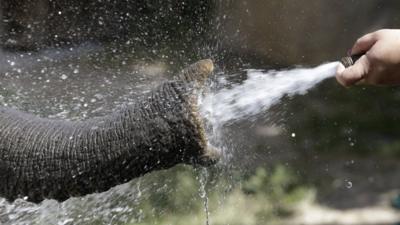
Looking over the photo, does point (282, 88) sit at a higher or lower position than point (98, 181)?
lower

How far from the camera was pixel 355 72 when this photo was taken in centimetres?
130

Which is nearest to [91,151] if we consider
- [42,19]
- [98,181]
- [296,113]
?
[98,181]


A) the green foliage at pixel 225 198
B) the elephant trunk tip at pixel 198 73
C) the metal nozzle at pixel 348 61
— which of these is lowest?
the green foliage at pixel 225 198

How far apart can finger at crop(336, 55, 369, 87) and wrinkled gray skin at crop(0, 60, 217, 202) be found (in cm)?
33

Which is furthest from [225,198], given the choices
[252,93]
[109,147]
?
[109,147]

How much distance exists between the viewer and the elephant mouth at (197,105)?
1137 millimetres

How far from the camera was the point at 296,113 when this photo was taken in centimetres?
347

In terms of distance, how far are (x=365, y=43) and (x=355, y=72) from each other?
0.11 metres

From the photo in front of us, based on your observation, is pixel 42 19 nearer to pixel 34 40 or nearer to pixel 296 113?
pixel 34 40

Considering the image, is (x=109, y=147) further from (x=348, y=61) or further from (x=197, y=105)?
(x=348, y=61)

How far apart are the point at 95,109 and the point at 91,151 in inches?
51.0

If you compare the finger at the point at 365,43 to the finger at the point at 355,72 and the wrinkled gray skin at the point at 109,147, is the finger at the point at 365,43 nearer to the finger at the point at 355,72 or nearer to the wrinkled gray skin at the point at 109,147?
the finger at the point at 355,72

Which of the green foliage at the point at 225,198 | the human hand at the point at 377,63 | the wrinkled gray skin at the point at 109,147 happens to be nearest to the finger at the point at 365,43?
the human hand at the point at 377,63

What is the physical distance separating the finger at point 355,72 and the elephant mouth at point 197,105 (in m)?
0.33
